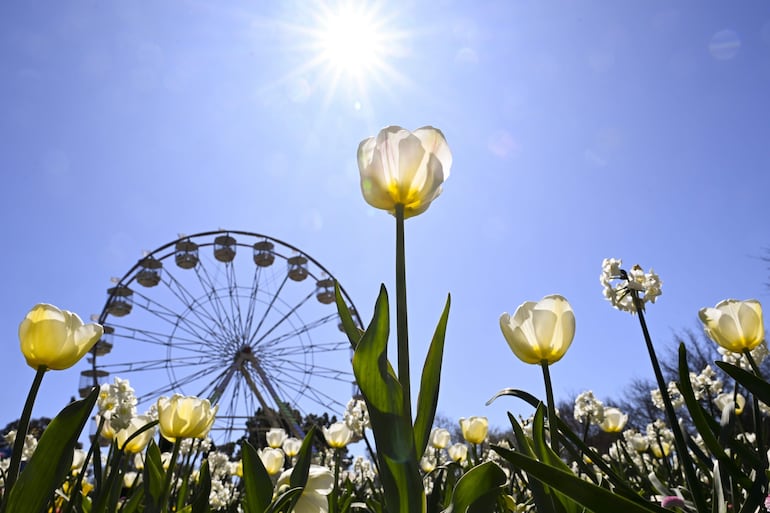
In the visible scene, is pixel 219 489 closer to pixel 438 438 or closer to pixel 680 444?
pixel 438 438

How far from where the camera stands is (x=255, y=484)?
893mm

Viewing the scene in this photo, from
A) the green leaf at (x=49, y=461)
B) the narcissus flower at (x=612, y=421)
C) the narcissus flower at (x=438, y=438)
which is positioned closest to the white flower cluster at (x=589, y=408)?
the narcissus flower at (x=612, y=421)

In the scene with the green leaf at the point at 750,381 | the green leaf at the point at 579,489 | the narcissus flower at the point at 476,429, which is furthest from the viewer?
the narcissus flower at the point at 476,429

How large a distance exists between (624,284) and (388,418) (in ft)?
2.69

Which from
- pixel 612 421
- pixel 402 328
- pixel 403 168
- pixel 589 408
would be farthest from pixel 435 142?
pixel 612 421

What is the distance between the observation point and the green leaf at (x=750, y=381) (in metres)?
0.77

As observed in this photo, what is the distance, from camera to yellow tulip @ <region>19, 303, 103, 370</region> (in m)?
1.04

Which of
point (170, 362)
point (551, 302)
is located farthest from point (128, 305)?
point (551, 302)

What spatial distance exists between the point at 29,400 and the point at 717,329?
1.42m

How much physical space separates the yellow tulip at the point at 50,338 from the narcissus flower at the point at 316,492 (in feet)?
1.70

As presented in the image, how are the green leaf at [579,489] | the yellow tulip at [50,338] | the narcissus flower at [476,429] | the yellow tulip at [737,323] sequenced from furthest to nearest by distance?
the narcissus flower at [476,429], the yellow tulip at [737,323], the yellow tulip at [50,338], the green leaf at [579,489]

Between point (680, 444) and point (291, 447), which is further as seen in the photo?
point (291, 447)

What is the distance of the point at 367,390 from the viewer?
0.62 meters

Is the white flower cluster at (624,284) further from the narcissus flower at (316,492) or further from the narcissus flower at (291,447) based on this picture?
the narcissus flower at (291,447)
